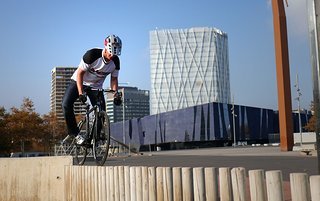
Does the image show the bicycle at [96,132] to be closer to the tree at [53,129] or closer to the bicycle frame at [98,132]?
the bicycle frame at [98,132]

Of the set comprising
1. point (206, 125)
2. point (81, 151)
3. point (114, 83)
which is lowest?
point (81, 151)

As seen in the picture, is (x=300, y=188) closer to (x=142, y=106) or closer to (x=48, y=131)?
(x=48, y=131)

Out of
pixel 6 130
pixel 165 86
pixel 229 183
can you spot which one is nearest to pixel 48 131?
pixel 6 130

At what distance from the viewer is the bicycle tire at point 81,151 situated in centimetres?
813

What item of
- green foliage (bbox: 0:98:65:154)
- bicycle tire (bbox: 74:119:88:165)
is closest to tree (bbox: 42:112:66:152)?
green foliage (bbox: 0:98:65:154)

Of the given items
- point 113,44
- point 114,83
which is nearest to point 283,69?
point 114,83

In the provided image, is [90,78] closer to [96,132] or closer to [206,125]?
[96,132]

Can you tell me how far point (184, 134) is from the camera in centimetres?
9981

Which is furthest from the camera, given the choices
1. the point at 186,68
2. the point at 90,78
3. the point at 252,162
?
the point at 186,68

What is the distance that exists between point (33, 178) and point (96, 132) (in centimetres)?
239

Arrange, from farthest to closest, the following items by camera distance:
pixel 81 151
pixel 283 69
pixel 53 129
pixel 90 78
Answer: pixel 53 129
pixel 283 69
pixel 81 151
pixel 90 78

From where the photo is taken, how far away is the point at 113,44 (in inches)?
281

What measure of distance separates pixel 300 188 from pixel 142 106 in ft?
434

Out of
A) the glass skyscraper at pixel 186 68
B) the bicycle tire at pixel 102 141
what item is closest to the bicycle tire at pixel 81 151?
the bicycle tire at pixel 102 141
